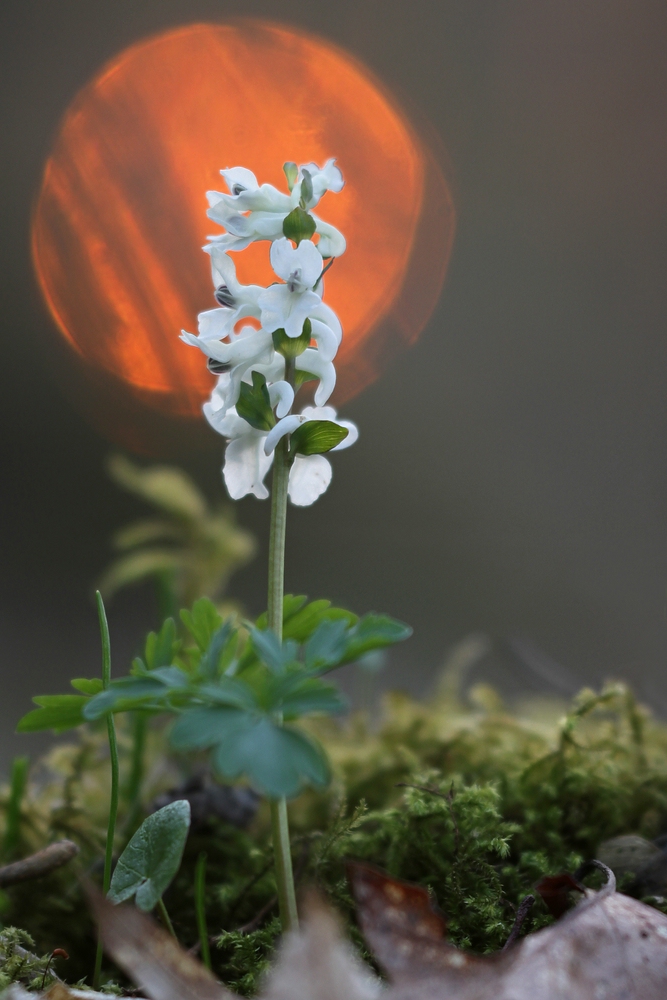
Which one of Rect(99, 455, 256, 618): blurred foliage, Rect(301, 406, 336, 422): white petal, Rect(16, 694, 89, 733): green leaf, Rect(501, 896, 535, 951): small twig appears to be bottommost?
Rect(501, 896, 535, 951): small twig

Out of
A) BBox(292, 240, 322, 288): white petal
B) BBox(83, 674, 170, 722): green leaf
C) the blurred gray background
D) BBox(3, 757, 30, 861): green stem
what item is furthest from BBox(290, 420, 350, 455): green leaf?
the blurred gray background

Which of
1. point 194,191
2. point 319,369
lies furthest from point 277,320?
point 194,191

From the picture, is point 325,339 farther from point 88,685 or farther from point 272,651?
point 88,685

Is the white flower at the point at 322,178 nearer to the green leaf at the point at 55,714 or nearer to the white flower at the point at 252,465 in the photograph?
the white flower at the point at 252,465

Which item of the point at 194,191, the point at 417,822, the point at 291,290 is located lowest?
the point at 417,822

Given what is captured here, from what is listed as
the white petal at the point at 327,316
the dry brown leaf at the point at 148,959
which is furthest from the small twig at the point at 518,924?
the white petal at the point at 327,316

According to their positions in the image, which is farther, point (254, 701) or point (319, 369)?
point (319, 369)

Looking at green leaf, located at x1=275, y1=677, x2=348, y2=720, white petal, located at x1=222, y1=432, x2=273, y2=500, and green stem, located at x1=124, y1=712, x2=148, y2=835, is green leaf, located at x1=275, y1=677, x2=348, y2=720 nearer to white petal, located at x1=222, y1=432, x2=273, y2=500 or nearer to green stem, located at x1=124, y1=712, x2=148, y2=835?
white petal, located at x1=222, y1=432, x2=273, y2=500
